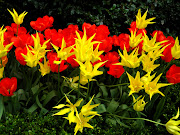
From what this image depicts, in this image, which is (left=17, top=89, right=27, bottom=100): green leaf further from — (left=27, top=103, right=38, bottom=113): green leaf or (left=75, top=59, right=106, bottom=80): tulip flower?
(left=75, top=59, right=106, bottom=80): tulip flower

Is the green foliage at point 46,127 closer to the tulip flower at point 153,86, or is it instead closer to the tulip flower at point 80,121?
the tulip flower at point 80,121

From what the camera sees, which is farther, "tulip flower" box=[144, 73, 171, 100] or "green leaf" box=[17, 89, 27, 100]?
"green leaf" box=[17, 89, 27, 100]

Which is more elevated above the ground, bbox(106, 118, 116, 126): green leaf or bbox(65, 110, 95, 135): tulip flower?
bbox(65, 110, 95, 135): tulip flower

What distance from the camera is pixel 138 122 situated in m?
2.17

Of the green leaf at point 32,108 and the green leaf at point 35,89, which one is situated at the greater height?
the green leaf at point 35,89

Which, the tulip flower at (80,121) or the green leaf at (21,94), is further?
the green leaf at (21,94)

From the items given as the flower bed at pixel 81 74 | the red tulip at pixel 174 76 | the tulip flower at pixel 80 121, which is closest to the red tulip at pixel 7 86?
the flower bed at pixel 81 74

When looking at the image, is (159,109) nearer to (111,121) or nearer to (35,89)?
(111,121)

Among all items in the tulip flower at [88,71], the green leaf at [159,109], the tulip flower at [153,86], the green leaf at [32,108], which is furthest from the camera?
the green leaf at [159,109]

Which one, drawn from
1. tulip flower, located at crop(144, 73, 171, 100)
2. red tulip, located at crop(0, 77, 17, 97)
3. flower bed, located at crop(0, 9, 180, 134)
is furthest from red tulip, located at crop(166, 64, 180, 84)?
red tulip, located at crop(0, 77, 17, 97)

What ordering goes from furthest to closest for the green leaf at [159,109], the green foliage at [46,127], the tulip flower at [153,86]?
the green leaf at [159,109] < the green foliage at [46,127] < the tulip flower at [153,86]

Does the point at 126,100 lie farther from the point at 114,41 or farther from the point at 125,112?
the point at 114,41

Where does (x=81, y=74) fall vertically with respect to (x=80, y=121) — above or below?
above

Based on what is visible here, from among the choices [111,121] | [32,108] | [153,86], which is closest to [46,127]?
[32,108]
